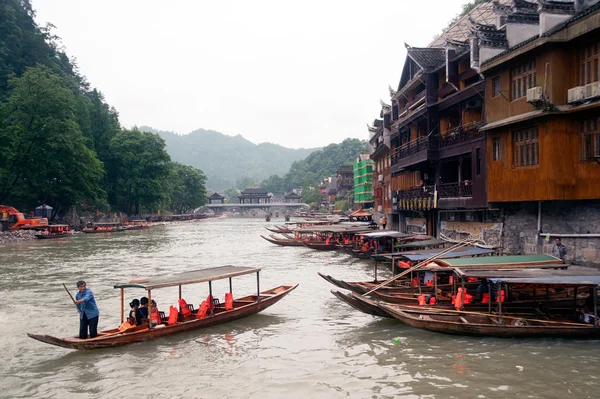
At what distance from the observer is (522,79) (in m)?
20.0

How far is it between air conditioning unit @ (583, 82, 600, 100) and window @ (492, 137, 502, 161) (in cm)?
504

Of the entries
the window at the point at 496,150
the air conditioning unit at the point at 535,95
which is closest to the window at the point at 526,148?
the window at the point at 496,150

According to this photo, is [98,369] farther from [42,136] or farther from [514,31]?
[42,136]

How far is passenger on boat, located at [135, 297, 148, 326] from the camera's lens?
13.5 m

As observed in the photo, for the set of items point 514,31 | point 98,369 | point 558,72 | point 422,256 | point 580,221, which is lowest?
point 98,369

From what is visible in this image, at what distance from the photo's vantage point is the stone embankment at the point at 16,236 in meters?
47.1

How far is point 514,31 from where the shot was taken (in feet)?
69.1

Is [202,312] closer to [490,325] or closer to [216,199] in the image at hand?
[490,325]

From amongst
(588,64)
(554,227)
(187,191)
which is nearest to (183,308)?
(554,227)

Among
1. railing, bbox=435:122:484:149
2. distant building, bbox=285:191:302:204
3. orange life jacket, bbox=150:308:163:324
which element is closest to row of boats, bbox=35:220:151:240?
railing, bbox=435:122:484:149

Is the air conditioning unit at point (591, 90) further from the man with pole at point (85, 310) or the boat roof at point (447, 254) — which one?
the man with pole at point (85, 310)

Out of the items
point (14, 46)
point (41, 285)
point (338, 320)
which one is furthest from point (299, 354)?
point (14, 46)

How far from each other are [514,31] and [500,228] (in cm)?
881

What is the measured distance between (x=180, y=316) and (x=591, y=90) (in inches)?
615
